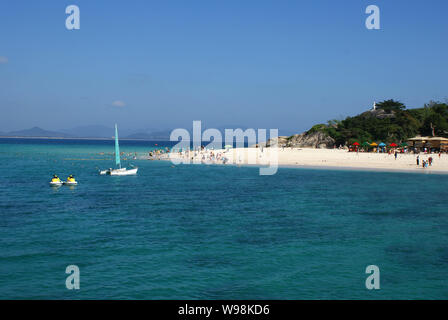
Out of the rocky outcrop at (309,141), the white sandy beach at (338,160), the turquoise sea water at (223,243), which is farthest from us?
the rocky outcrop at (309,141)

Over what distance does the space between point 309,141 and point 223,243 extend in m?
93.6

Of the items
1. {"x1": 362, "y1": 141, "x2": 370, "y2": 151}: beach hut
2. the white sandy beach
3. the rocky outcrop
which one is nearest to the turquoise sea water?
the white sandy beach

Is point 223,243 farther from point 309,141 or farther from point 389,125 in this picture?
point 309,141

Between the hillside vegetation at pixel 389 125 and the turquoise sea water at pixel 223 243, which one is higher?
the hillside vegetation at pixel 389 125

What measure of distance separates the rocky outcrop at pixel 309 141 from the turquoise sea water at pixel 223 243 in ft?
219

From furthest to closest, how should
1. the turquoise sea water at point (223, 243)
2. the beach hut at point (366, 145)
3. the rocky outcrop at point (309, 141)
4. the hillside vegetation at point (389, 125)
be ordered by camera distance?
the rocky outcrop at point (309, 141) → the hillside vegetation at point (389, 125) → the beach hut at point (366, 145) → the turquoise sea water at point (223, 243)

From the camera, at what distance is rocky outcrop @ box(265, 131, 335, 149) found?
340 ft

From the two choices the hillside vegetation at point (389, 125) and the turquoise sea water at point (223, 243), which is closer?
the turquoise sea water at point (223, 243)

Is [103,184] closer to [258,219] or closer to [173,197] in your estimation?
[173,197]

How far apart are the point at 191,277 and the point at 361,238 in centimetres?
1046

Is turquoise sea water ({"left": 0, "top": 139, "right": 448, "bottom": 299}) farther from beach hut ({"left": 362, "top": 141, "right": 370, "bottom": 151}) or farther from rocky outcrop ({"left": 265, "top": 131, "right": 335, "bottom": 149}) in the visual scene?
rocky outcrop ({"left": 265, "top": 131, "right": 335, "bottom": 149})

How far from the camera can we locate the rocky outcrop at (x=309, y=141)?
104 meters

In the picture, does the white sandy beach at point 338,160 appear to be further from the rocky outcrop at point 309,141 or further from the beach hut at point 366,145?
the rocky outcrop at point 309,141

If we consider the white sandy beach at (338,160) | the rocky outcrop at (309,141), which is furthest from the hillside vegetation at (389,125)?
the white sandy beach at (338,160)
